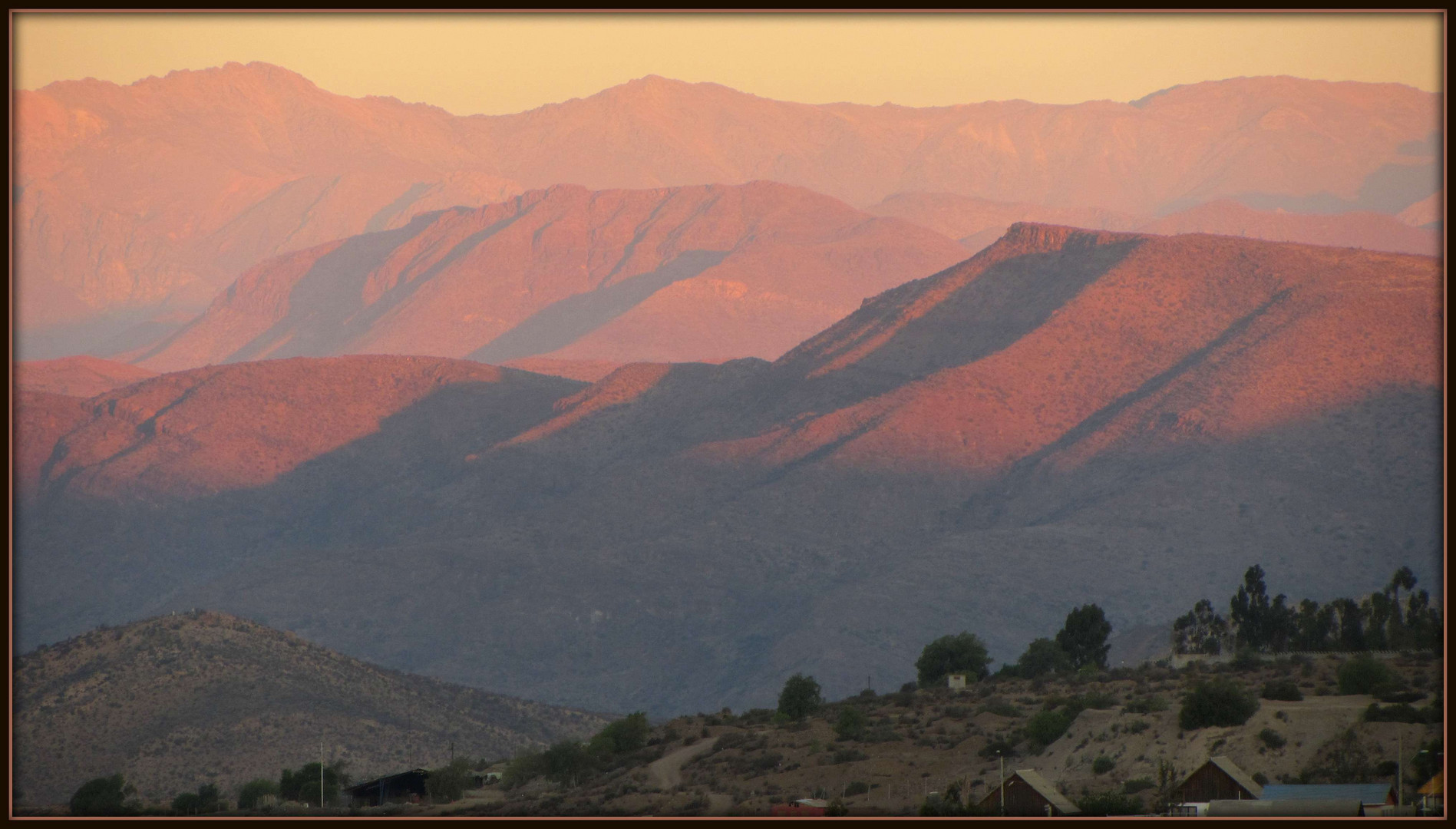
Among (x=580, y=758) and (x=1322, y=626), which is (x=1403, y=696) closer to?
(x=1322, y=626)

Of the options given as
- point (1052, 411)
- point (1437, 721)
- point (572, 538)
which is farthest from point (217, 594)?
point (1437, 721)

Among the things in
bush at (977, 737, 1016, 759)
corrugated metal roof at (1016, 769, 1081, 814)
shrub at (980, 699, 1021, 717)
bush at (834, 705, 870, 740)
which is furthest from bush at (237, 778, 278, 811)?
corrugated metal roof at (1016, 769, 1081, 814)

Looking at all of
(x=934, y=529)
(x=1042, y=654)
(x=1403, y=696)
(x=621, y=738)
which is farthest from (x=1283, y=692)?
(x=934, y=529)

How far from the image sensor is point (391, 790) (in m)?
71.8

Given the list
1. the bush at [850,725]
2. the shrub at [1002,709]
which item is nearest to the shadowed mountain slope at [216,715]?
the bush at [850,725]

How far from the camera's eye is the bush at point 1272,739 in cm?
5234

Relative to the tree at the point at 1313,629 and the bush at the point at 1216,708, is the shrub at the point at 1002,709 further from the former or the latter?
the tree at the point at 1313,629

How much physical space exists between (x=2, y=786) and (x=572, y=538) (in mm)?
151959

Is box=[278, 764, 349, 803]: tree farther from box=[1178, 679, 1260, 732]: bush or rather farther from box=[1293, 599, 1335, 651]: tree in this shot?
box=[1293, 599, 1335, 651]: tree

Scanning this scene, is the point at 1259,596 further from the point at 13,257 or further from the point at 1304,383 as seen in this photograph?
the point at 1304,383

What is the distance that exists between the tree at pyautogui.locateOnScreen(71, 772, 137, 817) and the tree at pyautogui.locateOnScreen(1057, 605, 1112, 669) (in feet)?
130

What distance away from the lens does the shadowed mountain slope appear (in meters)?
84.1

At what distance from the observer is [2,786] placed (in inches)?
1281

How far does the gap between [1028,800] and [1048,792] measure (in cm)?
67
